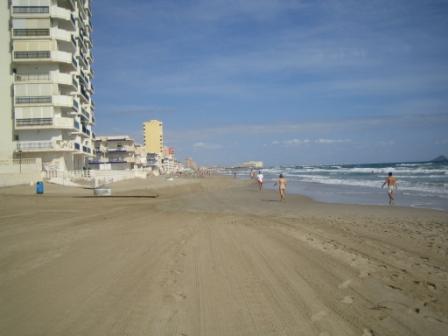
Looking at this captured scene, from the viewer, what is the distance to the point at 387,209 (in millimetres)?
17844

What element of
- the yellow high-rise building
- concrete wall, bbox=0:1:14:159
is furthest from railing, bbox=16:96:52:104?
the yellow high-rise building

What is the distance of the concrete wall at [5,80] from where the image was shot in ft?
138

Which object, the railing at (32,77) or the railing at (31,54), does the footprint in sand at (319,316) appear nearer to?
the railing at (31,54)

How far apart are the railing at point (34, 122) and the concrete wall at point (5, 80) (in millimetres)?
1497

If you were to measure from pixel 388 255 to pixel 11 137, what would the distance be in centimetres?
4406

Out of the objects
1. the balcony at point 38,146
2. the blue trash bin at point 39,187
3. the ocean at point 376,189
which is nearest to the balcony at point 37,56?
the balcony at point 38,146

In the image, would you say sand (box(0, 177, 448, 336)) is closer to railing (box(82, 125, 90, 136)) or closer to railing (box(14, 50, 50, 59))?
railing (box(14, 50, 50, 59))

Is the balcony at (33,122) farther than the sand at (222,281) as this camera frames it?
Yes

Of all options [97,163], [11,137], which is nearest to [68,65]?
[11,137]

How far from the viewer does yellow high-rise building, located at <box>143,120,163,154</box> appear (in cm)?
17050

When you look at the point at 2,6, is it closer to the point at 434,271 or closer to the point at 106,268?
the point at 106,268

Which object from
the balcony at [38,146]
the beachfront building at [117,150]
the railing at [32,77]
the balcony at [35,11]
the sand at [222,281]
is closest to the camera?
the sand at [222,281]

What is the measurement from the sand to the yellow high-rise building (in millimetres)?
162042

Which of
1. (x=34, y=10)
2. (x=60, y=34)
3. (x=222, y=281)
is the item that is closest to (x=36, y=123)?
(x=60, y=34)
